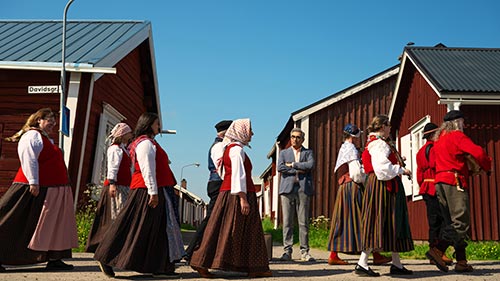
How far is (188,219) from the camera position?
56.8 m

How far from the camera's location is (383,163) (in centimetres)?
555

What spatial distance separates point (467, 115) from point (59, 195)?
291 inches

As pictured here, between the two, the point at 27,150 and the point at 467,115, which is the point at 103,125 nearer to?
the point at 27,150

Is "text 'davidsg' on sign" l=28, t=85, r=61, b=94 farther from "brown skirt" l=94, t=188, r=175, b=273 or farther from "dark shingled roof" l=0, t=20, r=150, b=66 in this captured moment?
"brown skirt" l=94, t=188, r=175, b=273

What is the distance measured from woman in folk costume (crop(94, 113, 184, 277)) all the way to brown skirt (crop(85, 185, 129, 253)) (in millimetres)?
1449

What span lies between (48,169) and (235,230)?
7.77 feet

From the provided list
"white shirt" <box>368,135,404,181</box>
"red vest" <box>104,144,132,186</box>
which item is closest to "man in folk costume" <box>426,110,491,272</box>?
"white shirt" <box>368,135,404,181</box>

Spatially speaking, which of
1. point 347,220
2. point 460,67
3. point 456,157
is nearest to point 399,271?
point 347,220

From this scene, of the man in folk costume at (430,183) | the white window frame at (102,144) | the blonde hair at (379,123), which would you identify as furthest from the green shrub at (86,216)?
the blonde hair at (379,123)

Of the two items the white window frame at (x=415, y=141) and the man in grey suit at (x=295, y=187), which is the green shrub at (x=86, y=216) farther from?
the white window frame at (x=415, y=141)

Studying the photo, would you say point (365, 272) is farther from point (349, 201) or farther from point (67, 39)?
point (67, 39)

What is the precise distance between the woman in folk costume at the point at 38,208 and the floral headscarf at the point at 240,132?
6.92 feet

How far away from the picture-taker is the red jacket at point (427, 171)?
23.3 ft

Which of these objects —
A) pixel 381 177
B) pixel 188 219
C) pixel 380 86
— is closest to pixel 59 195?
pixel 381 177
